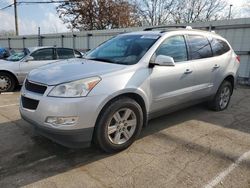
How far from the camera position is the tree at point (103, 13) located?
3219 centimetres

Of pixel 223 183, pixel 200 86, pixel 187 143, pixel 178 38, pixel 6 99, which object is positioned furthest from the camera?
pixel 6 99

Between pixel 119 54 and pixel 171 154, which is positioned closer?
pixel 171 154

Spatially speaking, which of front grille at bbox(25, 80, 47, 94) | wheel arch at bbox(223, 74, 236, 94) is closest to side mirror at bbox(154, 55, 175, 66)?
front grille at bbox(25, 80, 47, 94)

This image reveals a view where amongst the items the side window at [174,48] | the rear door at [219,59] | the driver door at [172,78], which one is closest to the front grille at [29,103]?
the driver door at [172,78]

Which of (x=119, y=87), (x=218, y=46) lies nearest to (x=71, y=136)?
(x=119, y=87)

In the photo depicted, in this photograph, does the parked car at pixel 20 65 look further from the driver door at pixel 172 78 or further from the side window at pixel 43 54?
the driver door at pixel 172 78

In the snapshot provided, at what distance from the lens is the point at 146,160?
11.6ft

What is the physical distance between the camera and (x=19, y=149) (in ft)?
12.6

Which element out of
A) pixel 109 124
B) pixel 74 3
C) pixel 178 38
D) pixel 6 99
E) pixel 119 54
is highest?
pixel 74 3

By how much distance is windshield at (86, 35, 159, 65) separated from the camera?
402cm

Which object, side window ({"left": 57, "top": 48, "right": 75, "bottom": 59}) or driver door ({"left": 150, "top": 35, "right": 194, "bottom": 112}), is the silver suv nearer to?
driver door ({"left": 150, "top": 35, "right": 194, "bottom": 112})

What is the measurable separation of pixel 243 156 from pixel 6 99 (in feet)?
20.4

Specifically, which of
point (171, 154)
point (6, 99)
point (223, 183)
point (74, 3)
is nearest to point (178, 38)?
point (171, 154)

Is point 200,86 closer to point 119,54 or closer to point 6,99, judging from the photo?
point 119,54
